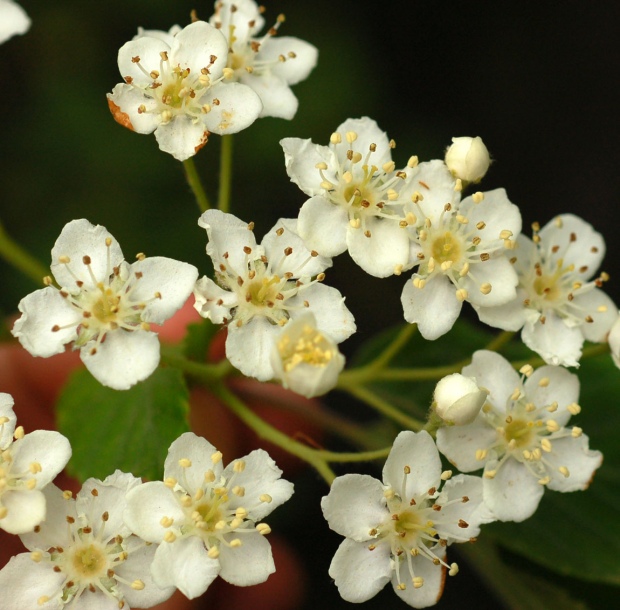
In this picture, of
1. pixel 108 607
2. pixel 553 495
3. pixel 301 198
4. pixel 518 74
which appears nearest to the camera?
pixel 108 607

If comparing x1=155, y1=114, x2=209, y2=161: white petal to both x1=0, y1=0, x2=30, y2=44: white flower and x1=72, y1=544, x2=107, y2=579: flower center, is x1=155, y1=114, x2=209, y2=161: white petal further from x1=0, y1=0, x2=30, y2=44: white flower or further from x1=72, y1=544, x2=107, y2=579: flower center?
x1=72, y1=544, x2=107, y2=579: flower center

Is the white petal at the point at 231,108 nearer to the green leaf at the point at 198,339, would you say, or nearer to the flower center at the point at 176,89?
the flower center at the point at 176,89

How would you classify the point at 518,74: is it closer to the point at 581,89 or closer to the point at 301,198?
the point at 581,89

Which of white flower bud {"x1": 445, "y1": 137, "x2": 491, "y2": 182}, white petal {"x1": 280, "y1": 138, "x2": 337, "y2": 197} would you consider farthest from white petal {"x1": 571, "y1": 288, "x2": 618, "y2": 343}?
white petal {"x1": 280, "y1": 138, "x2": 337, "y2": 197}

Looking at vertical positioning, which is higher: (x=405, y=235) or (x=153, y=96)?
(x=153, y=96)

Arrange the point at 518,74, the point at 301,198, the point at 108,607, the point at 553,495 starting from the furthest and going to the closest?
the point at 518,74, the point at 301,198, the point at 553,495, the point at 108,607

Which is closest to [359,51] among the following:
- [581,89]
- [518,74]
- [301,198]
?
[301,198]

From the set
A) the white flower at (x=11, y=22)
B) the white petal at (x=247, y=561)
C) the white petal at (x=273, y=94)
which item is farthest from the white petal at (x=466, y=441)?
the white flower at (x=11, y=22)
